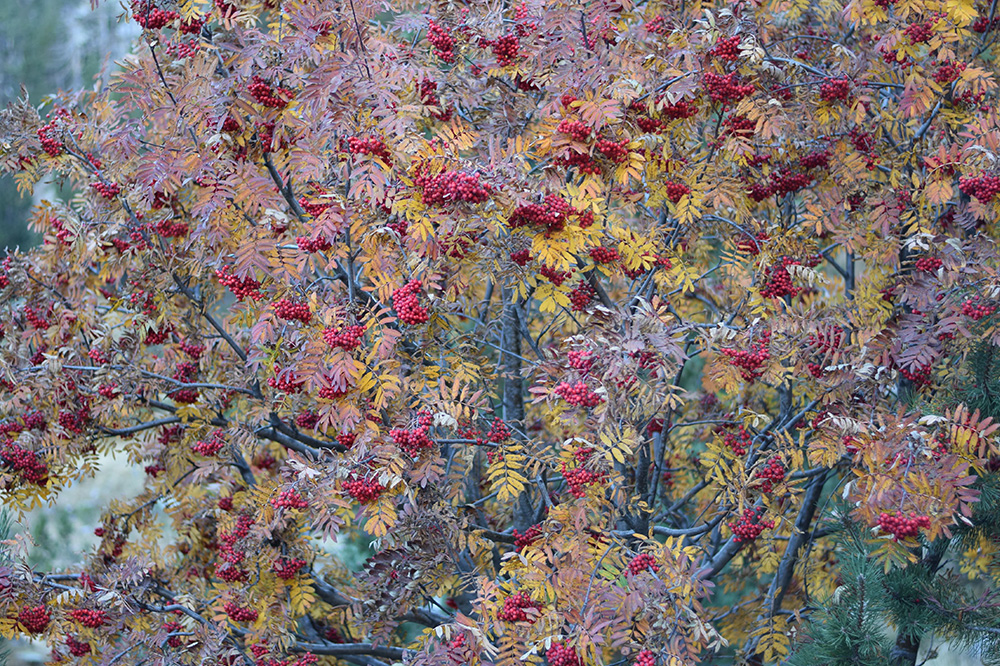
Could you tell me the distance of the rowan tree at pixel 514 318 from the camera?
10.6 ft

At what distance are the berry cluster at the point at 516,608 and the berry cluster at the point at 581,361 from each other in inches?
34.8

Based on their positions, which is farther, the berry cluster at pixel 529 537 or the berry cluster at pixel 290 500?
the berry cluster at pixel 529 537

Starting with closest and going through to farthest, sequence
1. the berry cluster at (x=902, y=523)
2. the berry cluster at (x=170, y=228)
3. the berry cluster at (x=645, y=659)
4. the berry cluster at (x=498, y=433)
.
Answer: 1. the berry cluster at (x=902, y=523)
2. the berry cluster at (x=645, y=659)
3. the berry cluster at (x=498, y=433)
4. the berry cluster at (x=170, y=228)

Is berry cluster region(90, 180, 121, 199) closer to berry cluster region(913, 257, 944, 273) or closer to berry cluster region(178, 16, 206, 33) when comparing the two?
berry cluster region(178, 16, 206, 33)

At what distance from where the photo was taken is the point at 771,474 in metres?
3.63

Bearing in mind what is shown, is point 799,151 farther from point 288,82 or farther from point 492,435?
point 288,82

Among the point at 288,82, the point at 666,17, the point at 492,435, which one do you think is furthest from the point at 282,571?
the point at 666,17

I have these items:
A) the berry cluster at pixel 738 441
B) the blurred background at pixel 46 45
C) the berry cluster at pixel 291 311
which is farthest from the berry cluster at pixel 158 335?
the blurred background at pixel 46 45

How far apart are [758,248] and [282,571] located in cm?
279

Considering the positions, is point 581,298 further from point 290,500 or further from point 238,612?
point 238,612

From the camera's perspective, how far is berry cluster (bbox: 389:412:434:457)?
3.23m

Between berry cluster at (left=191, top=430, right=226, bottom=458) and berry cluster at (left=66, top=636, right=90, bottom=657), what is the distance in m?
1.06

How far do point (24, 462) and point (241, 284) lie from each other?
1459 mm

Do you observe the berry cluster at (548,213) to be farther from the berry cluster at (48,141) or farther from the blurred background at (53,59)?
the blurred background at (53,59)
